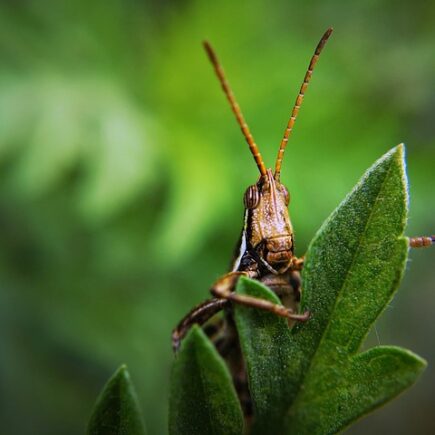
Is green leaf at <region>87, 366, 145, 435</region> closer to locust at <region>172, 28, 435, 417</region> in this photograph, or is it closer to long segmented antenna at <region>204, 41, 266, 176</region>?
locust at <region>172, 28, 435, 417</region>

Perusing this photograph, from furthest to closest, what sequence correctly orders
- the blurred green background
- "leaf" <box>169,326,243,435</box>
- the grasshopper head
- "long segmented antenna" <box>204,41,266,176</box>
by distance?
1. the blurred green background
2. the grasshopper head
3. "long segmented antenna" <box>204,41,266,176</box>
4. "leaf" <box>169,326,243,435</box>

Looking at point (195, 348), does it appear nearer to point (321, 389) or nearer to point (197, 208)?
point (321, 389)

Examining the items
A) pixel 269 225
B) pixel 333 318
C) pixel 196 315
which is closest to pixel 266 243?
pixel 269 225

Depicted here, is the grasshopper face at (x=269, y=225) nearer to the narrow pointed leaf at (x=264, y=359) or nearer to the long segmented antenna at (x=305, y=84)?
the long segmented antenna at (x=305, y=84)

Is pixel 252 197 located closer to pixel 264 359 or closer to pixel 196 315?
pixel 196 315

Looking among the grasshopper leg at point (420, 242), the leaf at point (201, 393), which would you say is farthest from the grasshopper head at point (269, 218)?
the leaf at point (201, 393)

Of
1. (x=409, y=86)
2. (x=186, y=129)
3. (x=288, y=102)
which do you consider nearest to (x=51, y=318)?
(x=186, y=129)

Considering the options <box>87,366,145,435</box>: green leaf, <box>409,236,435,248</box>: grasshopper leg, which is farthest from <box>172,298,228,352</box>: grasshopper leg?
<box>87,366,145,435</box>: green leaf
